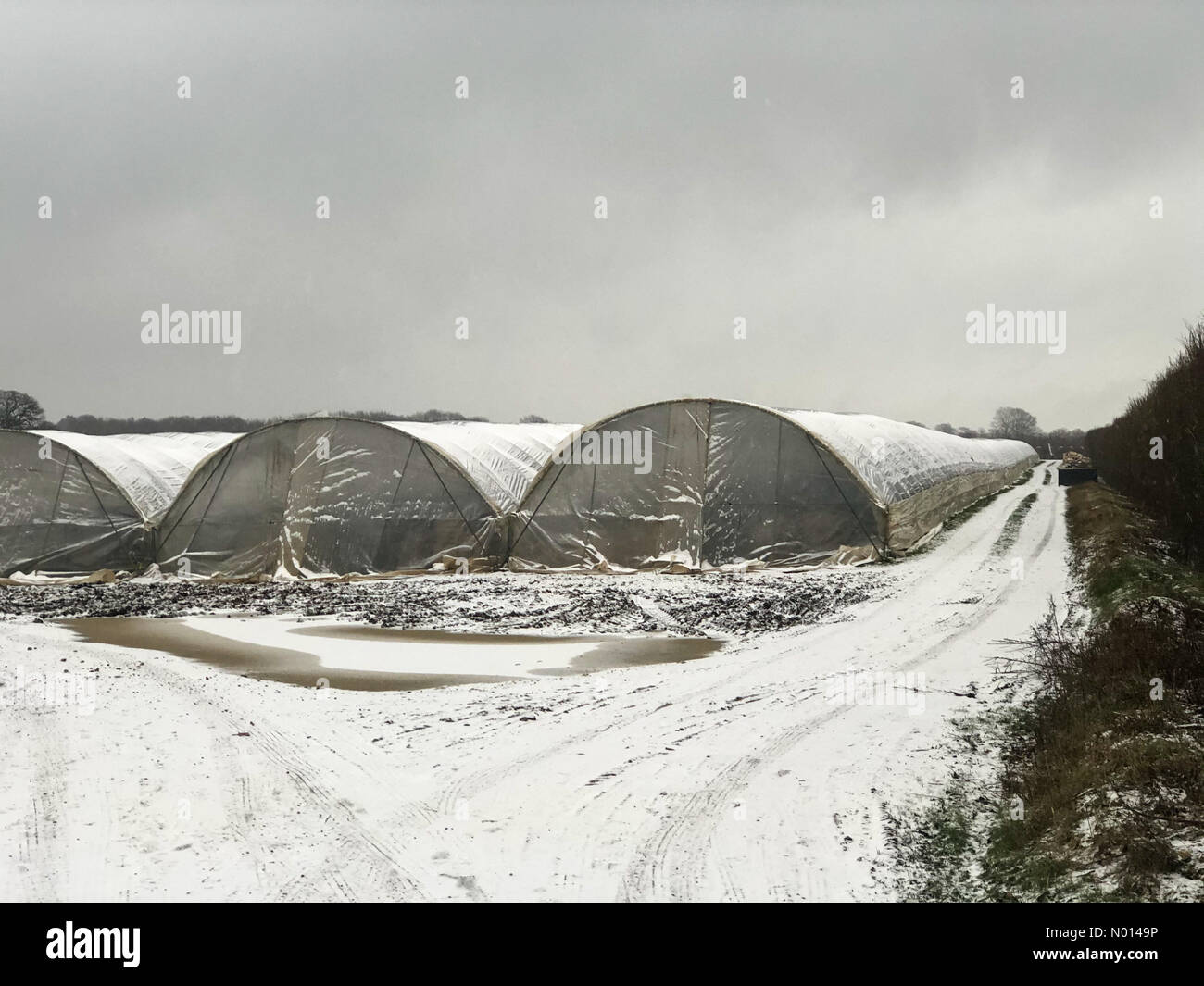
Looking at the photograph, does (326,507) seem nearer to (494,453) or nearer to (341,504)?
(341,504)

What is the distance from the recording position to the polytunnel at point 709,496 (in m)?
22.5

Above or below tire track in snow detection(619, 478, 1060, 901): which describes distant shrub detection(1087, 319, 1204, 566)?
above

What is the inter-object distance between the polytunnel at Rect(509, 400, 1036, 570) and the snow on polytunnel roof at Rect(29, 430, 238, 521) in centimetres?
1018

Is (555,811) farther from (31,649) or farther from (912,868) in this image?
(31,649)

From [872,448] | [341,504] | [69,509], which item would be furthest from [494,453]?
[69,509]

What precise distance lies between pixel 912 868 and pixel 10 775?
680 cm

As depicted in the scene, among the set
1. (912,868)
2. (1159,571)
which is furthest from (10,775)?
(1159,571)

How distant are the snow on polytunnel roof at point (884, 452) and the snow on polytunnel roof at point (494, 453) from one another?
6.92 meters

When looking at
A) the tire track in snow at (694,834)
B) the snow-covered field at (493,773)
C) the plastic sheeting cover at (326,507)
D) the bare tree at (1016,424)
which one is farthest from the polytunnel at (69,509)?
the bare tree at (1016,424)

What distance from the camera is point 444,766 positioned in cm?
792

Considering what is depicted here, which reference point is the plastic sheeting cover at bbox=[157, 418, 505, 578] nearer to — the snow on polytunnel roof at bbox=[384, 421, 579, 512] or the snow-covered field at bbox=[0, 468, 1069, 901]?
the snow on polytunnel roof at bbox=[384, 421, 579, 512]

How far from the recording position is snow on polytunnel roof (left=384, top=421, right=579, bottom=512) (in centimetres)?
2417

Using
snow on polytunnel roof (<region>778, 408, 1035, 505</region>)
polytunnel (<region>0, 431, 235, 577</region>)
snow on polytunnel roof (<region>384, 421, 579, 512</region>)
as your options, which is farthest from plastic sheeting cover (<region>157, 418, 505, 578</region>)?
snow on polytunnel roof (<region>778, 408, 1035, 505</region>)

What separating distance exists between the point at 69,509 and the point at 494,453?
37.0 feet
